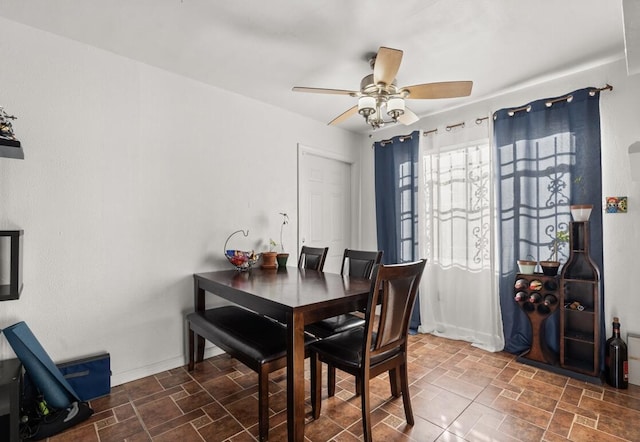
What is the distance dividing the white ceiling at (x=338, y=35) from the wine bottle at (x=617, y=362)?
217 centimetres

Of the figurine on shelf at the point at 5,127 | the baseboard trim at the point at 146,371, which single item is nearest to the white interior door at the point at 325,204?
the baseboard trim at the point at 146,371

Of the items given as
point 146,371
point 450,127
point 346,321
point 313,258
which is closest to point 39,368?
point 146,371

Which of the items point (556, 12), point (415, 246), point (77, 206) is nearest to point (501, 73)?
point (556, 12)

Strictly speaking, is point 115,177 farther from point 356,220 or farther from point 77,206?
point 356,220

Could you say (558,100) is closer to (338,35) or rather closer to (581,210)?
(581,210)

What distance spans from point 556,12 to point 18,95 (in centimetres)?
352

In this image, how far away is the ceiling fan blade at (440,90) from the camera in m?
2.09

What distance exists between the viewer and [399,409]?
6.86 feet

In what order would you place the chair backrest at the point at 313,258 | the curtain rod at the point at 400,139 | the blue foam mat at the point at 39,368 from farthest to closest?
the curtain rod at the point at 400,139, the chair backrest at the point at 313,258, the blue foam mat at the point at 39,368

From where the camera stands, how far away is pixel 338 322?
2436mm

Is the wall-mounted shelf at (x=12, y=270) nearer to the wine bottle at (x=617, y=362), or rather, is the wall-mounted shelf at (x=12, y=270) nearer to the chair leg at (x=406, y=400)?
the chair leg at (x=406, y=400)

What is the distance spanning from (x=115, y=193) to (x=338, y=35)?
2.05 meters

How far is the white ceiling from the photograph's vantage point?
75.8 inches

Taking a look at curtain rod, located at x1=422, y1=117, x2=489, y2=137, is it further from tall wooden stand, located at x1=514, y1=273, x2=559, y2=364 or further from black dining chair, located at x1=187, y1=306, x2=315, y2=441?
black dining chair, located at x1=187, y1=306, x2=315, y2=441
